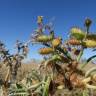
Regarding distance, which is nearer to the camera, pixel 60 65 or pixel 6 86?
pixel 60 65

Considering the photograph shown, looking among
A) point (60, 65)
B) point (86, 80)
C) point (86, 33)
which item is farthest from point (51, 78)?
point (86, 33)

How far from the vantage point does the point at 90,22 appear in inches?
90.9

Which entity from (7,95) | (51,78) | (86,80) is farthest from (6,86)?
(86,80)

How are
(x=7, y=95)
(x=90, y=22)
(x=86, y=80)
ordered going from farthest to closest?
(x=7, y=95) < (x=90, y=22) < (x=86, y=80)

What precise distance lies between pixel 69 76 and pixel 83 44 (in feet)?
0.80

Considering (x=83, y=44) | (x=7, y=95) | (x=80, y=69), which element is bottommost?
(x=7, y=95)

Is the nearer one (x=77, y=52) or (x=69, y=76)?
(x=69, y=76)

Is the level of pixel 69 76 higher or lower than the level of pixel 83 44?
lower

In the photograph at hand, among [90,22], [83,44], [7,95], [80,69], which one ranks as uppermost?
[90,22]

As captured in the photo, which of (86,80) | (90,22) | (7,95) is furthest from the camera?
(7,95)

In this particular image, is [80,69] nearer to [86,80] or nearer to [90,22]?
[86,80]

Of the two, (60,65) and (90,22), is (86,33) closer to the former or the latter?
(90,22)

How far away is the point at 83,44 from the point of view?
7.09 feet

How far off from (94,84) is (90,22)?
0.47 m
